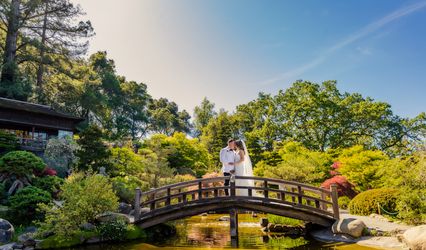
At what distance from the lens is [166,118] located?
160ft

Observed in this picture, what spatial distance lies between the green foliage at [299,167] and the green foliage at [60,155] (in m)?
11.4

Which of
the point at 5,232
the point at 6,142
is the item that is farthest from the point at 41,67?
the point at 5,232

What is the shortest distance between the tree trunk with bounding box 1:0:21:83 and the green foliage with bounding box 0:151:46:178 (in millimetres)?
12661

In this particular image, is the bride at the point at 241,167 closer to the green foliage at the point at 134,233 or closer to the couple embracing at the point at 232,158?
the couple embracing at the point at 232,158

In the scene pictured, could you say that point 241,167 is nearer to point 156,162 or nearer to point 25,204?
point 25,204

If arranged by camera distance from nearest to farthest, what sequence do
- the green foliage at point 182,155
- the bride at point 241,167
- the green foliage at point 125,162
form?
the bride at point 241,167 < the green foliage at point 125,162 < the green foliage at point 182,155

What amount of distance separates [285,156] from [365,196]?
35.3 feet

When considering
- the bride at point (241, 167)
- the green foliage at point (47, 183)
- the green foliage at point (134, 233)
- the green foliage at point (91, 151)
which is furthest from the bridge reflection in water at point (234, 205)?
the green foliage at point (91, 151)

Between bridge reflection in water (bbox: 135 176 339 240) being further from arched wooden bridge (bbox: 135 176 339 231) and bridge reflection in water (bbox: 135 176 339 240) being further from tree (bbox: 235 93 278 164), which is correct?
tree (bbox: 235 93 278 164)

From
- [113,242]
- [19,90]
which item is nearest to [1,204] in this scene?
[113,242]

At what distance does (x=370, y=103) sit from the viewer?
105 feet

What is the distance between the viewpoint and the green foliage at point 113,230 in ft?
33.2

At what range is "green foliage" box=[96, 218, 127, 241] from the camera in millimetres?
10125

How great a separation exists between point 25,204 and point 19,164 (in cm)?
267
